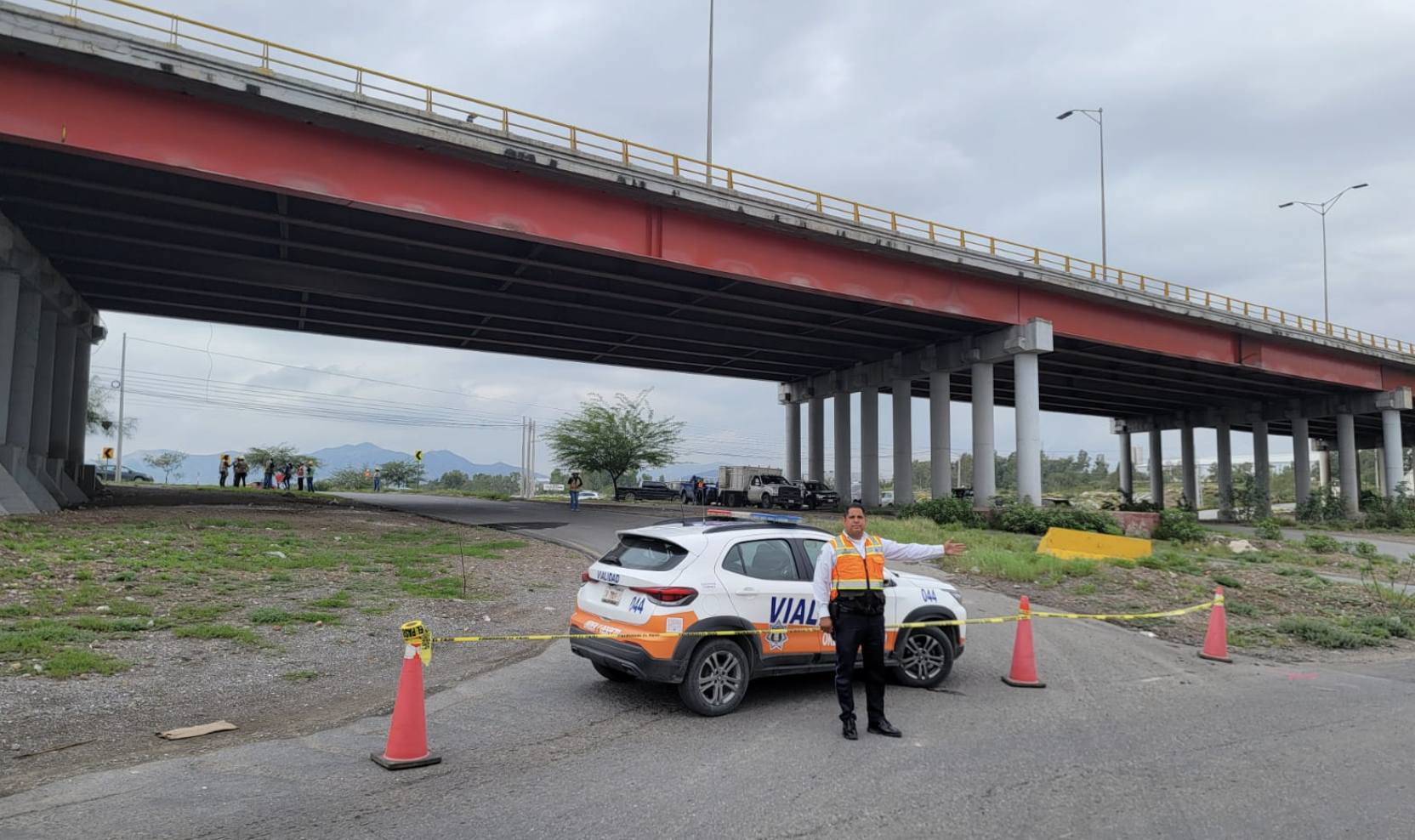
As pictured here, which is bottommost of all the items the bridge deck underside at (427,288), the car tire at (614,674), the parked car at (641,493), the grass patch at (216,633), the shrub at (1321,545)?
the shrub at (1321,545)

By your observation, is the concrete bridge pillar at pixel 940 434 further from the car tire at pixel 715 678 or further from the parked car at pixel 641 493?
the car tire at pixel 715 678

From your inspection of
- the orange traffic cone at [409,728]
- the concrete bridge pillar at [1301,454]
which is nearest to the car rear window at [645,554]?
the orange traffic cone at [409,728]

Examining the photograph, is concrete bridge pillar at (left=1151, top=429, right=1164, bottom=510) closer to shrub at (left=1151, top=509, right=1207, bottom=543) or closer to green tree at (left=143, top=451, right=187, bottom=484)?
shrub at (left=1151, top=509, right=1207, bottom=543)

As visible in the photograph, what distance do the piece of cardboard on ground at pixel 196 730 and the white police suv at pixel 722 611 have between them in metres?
2.70

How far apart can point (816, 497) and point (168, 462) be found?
79.9m

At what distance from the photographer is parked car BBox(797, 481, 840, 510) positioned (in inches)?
1773

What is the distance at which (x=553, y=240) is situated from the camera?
23438 mm

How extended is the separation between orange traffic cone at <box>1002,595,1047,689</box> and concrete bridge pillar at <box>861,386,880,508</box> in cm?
3822

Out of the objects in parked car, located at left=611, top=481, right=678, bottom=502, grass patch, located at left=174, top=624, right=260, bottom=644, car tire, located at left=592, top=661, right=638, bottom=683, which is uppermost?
parked car, located at left=611, top=481, right=678, bottom=502

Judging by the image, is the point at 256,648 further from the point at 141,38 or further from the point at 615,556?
the point at 141,38

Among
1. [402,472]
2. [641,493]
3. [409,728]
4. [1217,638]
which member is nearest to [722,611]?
[409,728]

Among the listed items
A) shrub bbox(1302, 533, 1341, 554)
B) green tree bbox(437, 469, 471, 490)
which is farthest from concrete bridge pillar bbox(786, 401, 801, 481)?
green tree bbox(437, 469, 471, 490)

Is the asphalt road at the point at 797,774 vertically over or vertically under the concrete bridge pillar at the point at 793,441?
under

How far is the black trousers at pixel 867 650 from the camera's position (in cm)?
651
